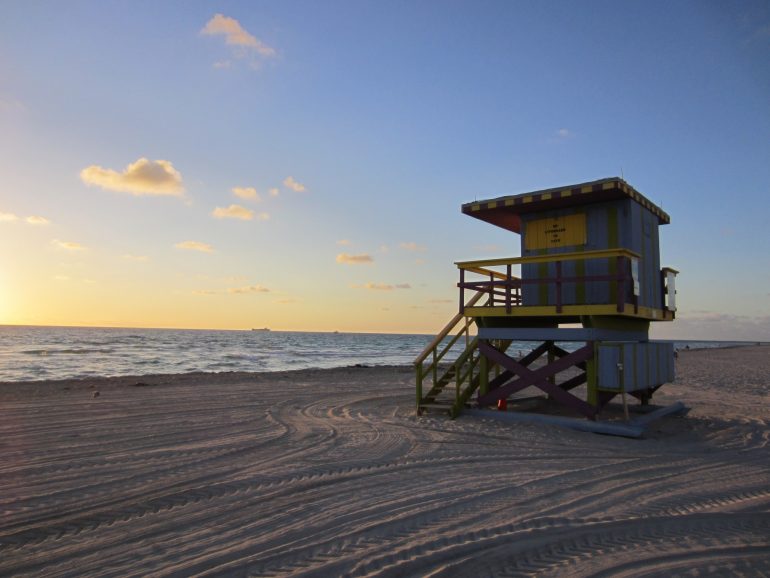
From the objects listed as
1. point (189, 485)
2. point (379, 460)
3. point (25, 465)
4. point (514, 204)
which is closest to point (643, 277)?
point (514, 204)

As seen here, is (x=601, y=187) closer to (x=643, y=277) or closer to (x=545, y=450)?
(x=643, y=277)

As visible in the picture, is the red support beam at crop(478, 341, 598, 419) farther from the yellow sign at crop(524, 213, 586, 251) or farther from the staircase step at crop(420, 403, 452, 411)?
the yellow sign at crop(524, 213, 586, 251)

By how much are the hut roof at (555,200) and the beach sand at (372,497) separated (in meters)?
A: 4.96

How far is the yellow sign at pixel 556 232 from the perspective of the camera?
1195 centimetres

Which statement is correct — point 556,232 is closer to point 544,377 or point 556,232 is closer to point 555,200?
point 555,200

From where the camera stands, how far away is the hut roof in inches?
432

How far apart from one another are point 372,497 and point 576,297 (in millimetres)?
7580

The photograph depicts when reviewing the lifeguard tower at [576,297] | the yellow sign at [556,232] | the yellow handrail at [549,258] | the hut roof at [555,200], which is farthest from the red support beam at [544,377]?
the hut roof at [555,200]

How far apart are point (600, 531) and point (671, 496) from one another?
5.99 ft

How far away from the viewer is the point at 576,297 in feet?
38.7

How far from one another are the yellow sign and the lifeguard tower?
0.02 m

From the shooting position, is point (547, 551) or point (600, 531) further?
point (600, 531)

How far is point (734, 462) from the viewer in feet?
26.9

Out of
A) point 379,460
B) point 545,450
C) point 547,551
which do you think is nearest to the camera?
point 547,551
